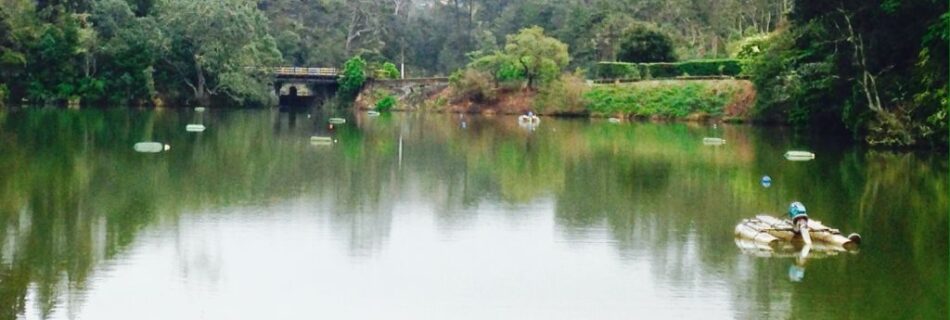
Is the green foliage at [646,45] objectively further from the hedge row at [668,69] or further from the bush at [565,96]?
the bush at [565,96]

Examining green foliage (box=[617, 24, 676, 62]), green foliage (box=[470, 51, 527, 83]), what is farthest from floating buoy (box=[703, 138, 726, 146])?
green foliage (box=[470, 51, 527, 83])

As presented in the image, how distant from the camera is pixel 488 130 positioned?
64438 millimetres

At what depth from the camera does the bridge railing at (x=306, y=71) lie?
96.0 m

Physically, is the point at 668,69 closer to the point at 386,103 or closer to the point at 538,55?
the point at 538,55

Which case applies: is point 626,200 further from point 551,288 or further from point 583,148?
point 583,148

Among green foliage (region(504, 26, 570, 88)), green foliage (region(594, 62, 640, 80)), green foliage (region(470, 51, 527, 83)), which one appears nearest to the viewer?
green foliage (region(594, 62, 640, 80))

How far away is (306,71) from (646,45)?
2675 cm

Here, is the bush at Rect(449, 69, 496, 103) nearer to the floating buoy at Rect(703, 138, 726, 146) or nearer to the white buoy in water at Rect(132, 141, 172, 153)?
the floating buoy at Rect(703, 138, 726, 146)

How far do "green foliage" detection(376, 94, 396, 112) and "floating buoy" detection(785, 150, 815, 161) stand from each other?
5405cm

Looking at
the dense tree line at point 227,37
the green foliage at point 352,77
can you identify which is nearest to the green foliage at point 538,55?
the dense tree line at point 227,37

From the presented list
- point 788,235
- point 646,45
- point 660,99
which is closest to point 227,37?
A: point 646,45

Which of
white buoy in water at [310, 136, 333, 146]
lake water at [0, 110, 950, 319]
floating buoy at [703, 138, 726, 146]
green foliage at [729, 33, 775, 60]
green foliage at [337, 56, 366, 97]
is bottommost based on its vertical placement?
lake water at [0, 110, 950, 319]

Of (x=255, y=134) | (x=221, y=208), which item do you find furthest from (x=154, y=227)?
(x=255, y=134)

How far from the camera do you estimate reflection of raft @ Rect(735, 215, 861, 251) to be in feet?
76.9
